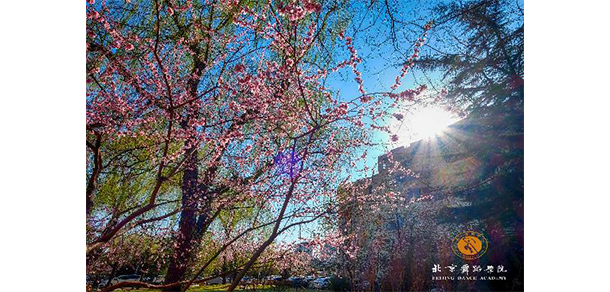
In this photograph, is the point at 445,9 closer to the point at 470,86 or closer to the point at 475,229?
the point at 470,86

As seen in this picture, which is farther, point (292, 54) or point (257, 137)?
point (257, 137)

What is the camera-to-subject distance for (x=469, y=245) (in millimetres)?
2225

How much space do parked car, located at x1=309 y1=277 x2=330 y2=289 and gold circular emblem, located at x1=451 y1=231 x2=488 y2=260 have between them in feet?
3.08

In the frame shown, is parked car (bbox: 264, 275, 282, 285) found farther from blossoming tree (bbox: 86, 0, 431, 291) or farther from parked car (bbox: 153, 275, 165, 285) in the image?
parked car (bbox: 153, 275, 165, 285)

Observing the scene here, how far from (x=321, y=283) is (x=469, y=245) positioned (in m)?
1.07

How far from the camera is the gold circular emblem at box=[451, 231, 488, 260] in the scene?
2.19 metres

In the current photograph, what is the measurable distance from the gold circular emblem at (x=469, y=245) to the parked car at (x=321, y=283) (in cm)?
94

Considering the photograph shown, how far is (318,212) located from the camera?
2314 mm

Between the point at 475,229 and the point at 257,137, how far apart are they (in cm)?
154

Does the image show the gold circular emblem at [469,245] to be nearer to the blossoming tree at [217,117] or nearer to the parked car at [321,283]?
the blossoming tree at [217,117]

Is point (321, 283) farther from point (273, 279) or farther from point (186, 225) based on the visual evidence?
point (186, 225)

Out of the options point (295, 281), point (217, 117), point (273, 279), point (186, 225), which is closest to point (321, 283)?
point (295, 281)
